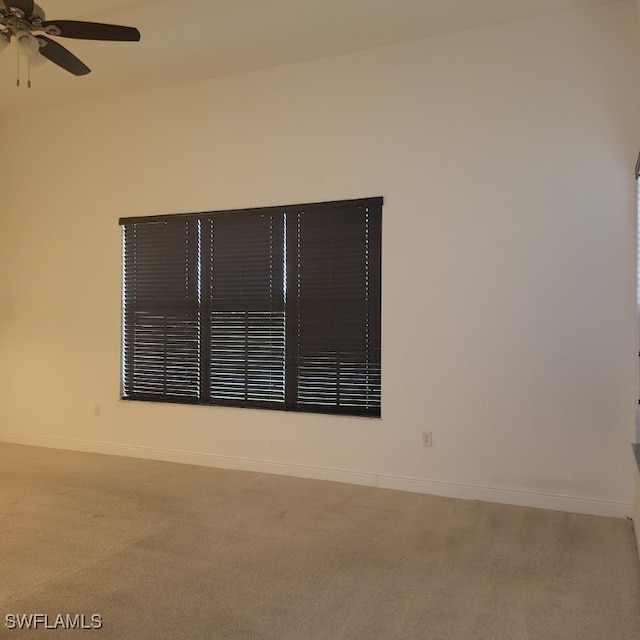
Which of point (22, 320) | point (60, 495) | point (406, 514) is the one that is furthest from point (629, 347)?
point (22, 320)

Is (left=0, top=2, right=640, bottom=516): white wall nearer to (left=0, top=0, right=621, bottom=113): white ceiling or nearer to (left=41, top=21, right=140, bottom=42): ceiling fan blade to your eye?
(left=0, top=0, right=621, bottom=113): white ceiling

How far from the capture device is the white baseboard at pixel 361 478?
367 cm

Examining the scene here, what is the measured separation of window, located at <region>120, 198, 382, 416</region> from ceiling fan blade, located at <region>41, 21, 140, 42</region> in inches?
71.0

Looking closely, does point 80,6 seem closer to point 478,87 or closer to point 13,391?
point 478,87

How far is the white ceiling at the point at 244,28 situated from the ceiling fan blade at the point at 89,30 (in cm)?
85

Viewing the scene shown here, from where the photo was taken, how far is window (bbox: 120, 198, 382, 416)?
4.35 m

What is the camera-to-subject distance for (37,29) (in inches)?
115

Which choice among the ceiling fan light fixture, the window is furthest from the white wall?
the ceiling fan light fixture

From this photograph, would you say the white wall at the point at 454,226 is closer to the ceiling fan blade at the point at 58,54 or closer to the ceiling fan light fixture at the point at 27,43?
the ceiling fan blade at the point at 58,54

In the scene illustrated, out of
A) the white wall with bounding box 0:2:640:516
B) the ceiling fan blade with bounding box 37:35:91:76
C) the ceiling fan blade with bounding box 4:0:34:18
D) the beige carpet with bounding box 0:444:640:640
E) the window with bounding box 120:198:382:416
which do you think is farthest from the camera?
the window with bounding box 120:198:382:416

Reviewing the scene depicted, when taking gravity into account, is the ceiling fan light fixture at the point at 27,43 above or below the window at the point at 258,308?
above

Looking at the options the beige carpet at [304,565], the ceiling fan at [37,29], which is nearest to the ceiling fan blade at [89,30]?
the ceiling fan at [37,29]

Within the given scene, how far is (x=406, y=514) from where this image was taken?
143 inches

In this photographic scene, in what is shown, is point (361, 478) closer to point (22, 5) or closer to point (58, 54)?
point (58, 54)
